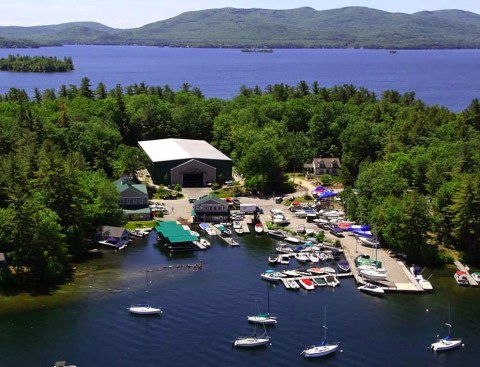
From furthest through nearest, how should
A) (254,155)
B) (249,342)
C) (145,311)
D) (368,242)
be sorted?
(254,155) → (368,242) → (145,311) → (249,342)

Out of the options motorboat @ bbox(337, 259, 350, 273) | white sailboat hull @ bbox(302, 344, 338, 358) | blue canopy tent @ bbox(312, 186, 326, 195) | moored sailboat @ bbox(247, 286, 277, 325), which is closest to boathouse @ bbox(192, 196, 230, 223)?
blue canopy tent @ bbox(312, 186, 326, 195)

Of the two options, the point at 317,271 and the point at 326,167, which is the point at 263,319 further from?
the point at 326,167

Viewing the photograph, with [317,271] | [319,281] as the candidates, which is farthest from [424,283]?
[317,271]

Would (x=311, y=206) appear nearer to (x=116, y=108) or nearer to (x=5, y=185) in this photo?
→ (x=5, y=185)

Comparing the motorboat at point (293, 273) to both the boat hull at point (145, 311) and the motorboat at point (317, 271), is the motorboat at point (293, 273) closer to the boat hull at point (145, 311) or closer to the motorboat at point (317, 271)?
the motorboat at point (317, 271)

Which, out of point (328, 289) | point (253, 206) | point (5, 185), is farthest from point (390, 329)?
point (5, 185)

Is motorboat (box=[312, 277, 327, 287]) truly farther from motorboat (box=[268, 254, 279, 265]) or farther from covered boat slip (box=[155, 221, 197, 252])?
covered boat slip (box=[155, 221, 197, 252])
